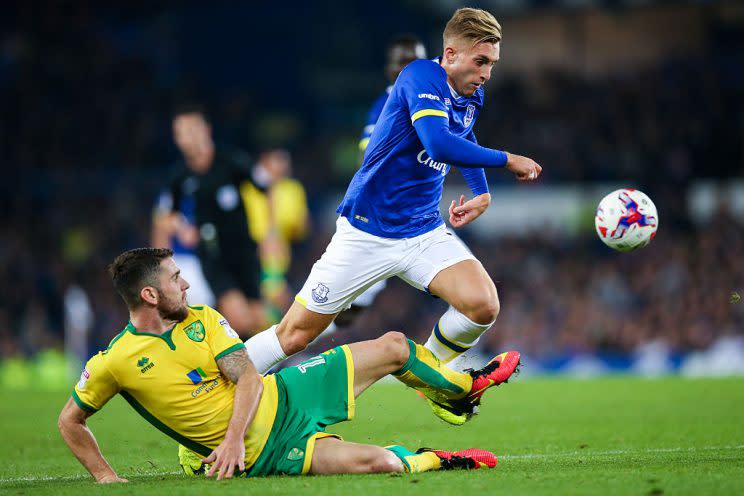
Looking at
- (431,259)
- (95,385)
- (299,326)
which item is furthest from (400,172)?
(95,385)

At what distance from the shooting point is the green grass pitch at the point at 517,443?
5152 millimetres

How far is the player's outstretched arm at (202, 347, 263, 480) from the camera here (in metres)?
5.20

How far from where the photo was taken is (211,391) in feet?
A: 17.9

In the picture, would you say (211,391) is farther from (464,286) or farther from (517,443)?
(517,443)

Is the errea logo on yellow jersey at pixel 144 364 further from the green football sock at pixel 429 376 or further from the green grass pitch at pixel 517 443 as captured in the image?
the green football sock at pixel 429 376

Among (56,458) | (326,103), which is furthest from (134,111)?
(56,458)

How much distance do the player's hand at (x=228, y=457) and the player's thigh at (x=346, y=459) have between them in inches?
17.7

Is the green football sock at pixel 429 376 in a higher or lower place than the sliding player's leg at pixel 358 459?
higher

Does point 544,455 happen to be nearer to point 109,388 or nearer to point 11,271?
point 109,388

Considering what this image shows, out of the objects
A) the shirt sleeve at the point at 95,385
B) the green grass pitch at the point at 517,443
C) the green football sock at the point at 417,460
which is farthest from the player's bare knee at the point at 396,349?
the shirt sleeve at the point at 95,385

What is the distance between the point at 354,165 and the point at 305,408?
17528mm

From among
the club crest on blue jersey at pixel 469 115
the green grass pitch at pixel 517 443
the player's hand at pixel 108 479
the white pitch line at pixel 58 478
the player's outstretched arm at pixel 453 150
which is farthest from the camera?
the club crest on blue jersey at pixel 469 115

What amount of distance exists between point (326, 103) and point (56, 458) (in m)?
18.4

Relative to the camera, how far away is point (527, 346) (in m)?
19.2
